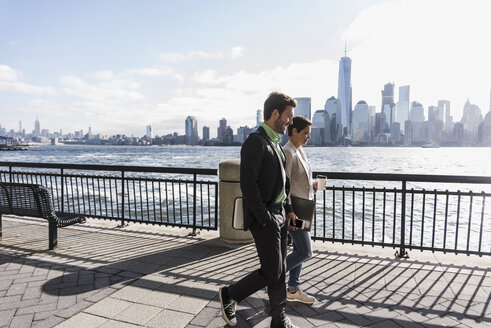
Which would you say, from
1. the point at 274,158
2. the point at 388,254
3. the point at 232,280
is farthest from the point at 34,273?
the point at 388,254

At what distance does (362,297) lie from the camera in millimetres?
3721

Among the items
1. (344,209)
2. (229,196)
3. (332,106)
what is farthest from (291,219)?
(332,106)

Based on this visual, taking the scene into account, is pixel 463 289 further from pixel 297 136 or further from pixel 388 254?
pixel 297 136

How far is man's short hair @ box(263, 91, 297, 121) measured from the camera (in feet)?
9.52

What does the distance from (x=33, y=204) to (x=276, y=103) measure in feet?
14.0

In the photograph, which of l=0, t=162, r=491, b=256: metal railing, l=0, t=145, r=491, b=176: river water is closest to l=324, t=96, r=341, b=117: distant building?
l=0, t=145, r=491, b=176: river water

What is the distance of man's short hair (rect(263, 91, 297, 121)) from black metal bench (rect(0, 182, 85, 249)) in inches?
152

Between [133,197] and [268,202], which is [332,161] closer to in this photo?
[133,197]

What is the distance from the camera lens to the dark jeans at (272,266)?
9.06 ft

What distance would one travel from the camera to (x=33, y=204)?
5.20 m

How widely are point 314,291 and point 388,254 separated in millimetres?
1918

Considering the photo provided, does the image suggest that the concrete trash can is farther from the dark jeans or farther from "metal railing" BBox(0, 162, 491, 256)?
the dark jeans

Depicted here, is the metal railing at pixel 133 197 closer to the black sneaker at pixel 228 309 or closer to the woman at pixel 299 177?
the woman at pixel 299 177

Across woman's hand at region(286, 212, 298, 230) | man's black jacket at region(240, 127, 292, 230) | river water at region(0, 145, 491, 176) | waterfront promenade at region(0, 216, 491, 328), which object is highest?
man's black jacket at region(240, 127, 292, 230)
